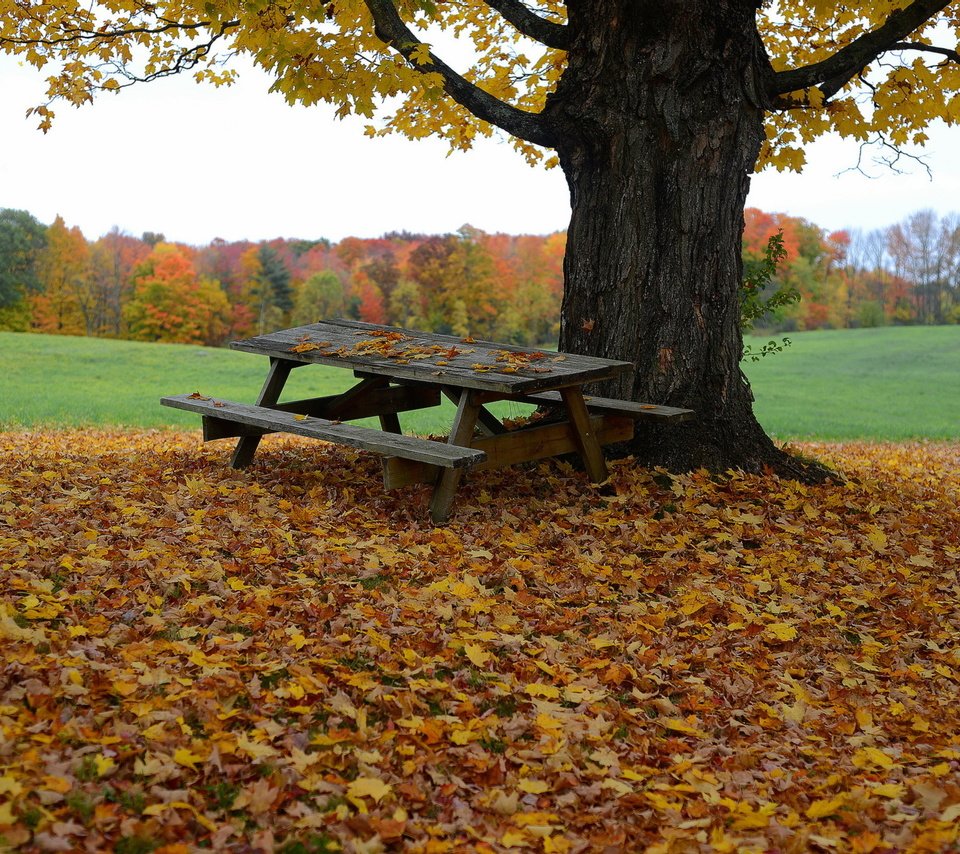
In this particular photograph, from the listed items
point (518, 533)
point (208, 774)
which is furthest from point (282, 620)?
point (518, 533)

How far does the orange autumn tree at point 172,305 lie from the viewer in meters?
49.9

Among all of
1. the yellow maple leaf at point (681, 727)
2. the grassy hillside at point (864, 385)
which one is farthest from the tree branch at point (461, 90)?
the grassy hillside at point (864, 385)

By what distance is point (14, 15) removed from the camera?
1032 centimetres

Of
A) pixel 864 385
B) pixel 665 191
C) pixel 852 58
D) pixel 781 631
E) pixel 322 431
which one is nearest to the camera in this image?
pixel 781 631

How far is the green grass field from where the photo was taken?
1892cm

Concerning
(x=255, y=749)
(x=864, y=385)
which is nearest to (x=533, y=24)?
(x=255, y=749)

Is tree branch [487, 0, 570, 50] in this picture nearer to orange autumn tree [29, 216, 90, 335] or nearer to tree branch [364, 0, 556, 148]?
tree branch [364, 0, 556, 148]

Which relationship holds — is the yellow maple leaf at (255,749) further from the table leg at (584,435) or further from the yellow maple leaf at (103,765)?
the table leg at (584,435)

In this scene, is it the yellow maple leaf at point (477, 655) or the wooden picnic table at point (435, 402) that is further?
the wooden picnic table at point (435, 402)

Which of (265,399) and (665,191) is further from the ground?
(665,191)

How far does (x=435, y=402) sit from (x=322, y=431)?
2.14 meters

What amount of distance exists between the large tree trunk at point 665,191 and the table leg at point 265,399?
256 centimetres

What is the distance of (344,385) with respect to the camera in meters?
28.4

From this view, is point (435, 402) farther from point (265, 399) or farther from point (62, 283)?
point (62, 283)
